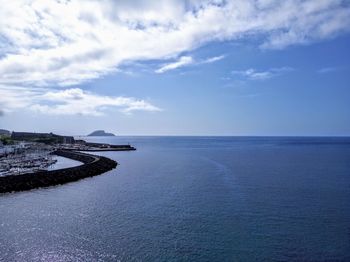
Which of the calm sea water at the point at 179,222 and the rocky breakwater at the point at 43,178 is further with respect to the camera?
the rocky breakwater at the point at 43,178

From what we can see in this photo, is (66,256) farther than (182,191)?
No

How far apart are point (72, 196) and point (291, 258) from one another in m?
28.8

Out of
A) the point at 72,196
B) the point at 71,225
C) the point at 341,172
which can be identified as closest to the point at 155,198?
the point at 72,196

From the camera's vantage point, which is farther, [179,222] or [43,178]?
[43,178]

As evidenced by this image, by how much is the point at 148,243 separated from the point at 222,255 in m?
5.67

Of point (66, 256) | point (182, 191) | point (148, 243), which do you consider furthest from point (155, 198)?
point (66, 256)

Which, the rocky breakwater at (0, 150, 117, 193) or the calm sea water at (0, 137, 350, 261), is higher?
the rocky breakwater at (0, 150, 117, 193)

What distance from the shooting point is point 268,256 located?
22125 mm

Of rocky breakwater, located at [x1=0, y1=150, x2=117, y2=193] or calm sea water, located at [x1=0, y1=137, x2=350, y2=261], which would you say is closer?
calm sea water, located at [x1=0, y1=137, x2=350, y2=261]

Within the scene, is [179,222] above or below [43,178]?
below

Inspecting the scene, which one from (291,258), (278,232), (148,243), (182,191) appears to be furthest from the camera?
(182,191)

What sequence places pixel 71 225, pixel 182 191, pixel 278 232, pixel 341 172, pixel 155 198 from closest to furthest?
pixel 278 232 < pixel 71 225 < pixel 155 198 < pixel 182 191 < pixel 341 172

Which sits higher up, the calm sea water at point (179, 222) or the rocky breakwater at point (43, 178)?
the rocky breakwater at point (43, 178)

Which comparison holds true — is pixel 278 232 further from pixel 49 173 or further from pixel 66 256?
pixel 49 173
